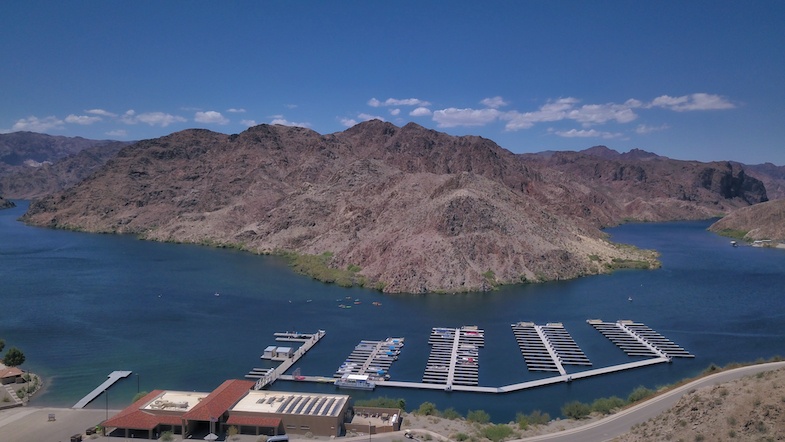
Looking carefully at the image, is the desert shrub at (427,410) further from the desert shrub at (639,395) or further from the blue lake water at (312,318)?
the desert shrub at (639,395)

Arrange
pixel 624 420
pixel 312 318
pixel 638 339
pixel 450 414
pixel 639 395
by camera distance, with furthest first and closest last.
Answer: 1. pixel 312 318
2. pixel 638 339
3. pixel 639 395
4. pixel 450 414
5. pixel 624 420

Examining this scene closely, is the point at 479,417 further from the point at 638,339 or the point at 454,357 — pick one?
the point at 638,339

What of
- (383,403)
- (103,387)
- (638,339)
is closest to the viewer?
(383,403)

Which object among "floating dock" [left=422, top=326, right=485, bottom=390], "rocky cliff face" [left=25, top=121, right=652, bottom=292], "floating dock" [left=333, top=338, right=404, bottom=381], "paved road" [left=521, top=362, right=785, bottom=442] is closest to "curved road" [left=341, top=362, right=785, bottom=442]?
"paved road" [left=521, top=362, right=785, bottom=442]

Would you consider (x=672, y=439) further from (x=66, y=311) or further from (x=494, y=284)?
(x=66, y=311)

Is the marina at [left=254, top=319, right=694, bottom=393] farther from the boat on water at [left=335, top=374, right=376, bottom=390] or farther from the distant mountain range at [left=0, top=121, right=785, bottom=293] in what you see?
the distant mountain range at [left=0, top=121, right=785, bottom=293]

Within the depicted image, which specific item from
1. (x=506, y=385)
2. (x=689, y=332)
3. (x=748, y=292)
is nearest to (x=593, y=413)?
(x=506, y=385)

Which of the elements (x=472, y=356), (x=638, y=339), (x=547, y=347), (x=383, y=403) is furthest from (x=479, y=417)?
(x=638, y=339)
